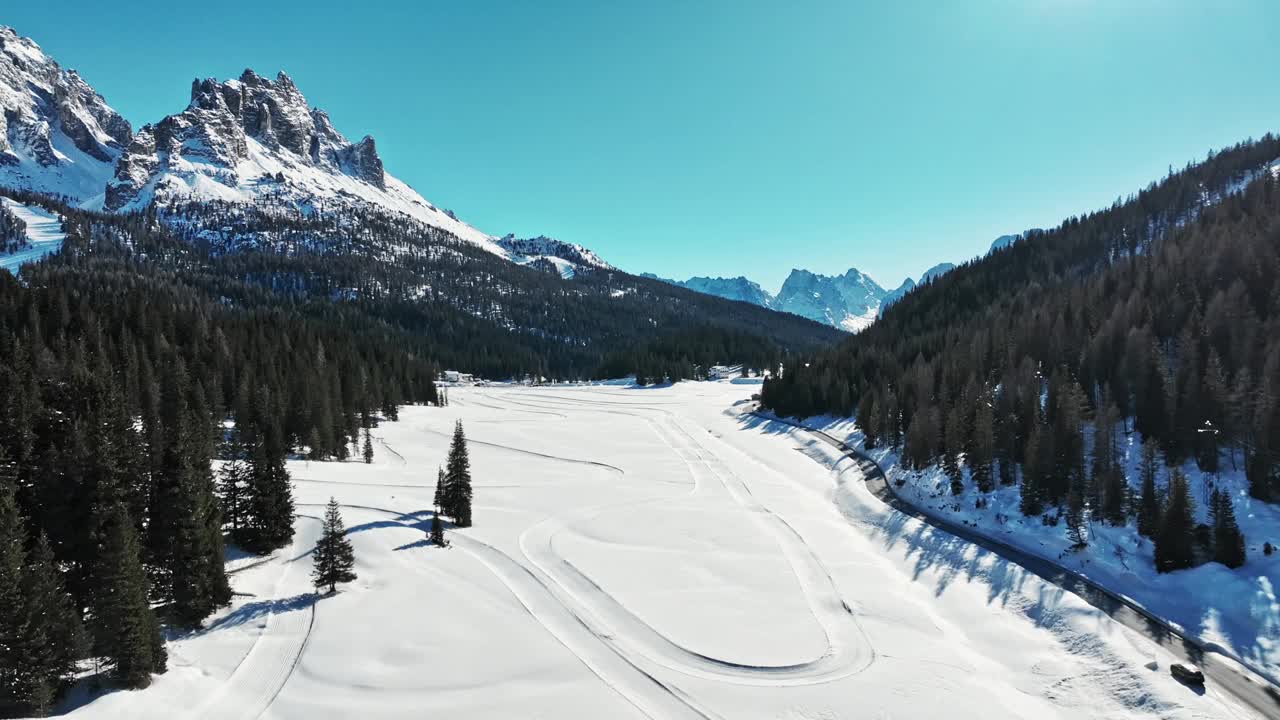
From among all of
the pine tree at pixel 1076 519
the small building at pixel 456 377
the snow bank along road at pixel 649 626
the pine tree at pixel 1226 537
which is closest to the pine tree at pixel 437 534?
the snow bank along road at pixel 649 626

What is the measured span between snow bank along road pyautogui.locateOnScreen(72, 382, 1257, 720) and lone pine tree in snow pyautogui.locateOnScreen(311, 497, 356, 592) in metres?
1.02

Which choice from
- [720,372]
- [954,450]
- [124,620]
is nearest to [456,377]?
[720,372]

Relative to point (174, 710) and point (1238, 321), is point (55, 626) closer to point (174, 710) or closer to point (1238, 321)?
point (174, 710)

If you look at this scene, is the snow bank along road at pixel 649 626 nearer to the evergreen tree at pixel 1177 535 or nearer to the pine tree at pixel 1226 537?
the evergreen tree at pixel 1177 535

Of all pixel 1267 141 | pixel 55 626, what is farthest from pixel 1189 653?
pixel 1267 141

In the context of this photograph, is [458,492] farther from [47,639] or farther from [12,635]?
[12,635]

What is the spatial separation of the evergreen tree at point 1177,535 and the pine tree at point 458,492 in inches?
1977

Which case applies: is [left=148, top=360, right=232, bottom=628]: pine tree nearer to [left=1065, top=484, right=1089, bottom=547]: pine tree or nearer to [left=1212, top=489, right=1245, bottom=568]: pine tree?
[left=1065, top=484, right=1089, bottom=547]: pine tree

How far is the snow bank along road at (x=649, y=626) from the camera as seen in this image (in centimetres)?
2405

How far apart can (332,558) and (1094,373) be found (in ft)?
279

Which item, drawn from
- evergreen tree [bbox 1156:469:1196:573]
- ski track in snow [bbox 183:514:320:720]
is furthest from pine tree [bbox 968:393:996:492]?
ski track in snow [bbox 183:514:320:720]

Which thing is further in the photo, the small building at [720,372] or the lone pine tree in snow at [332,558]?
the small building at [720,372]

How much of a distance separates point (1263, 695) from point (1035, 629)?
924cm

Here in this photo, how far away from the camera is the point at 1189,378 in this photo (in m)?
53.7
